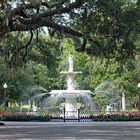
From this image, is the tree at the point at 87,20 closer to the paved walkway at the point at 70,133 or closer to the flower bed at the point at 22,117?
the paved walkway at the point at 70,133

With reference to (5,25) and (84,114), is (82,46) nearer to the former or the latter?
(5,25)

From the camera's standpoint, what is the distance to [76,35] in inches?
951

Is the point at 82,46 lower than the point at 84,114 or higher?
higher

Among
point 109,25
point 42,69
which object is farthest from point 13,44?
point 42,69

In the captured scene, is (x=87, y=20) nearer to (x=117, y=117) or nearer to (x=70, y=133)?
(x=70, y=133)

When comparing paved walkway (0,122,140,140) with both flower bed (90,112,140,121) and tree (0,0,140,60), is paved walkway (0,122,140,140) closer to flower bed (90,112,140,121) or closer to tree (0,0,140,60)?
tree (0,0,140,60)

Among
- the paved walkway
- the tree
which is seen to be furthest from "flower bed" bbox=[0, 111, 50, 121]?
the tree

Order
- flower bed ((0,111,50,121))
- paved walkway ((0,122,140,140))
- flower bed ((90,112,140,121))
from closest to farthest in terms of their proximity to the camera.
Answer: paved walkway ((0,122,140,140)) < flower bed ((0,111,50,121)) < flower bed ((90,112,140,121))

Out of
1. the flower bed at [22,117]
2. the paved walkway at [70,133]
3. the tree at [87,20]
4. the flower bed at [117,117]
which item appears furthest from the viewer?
the flower bed at [117,117]

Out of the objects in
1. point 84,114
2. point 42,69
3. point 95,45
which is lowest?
point 84,114

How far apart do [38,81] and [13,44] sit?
54.5 metres

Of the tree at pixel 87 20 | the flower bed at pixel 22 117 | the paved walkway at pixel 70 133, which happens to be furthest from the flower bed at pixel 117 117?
the tree at pixel 87 20

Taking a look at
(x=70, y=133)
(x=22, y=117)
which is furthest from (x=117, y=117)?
(x=70, y=133)

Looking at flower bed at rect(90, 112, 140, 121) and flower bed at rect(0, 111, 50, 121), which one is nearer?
flower bed at rect(0, 111, 50, 121)
